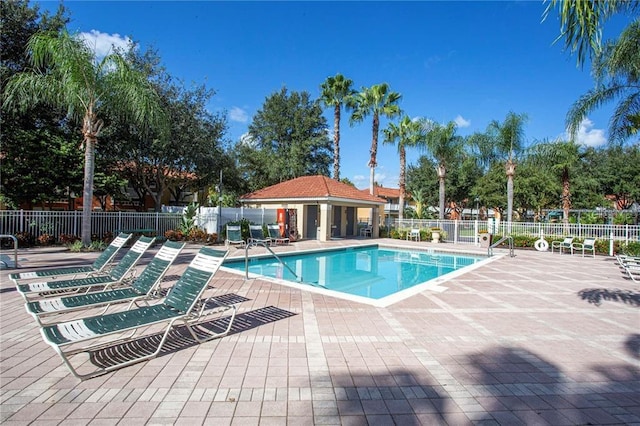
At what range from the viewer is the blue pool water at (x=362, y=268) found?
11.2 meters

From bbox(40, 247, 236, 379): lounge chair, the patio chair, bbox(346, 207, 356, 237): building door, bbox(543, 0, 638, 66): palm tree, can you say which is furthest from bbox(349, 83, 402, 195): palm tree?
bbox(40, 247, 236, 379): lounge chair

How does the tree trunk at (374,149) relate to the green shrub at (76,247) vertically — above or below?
above

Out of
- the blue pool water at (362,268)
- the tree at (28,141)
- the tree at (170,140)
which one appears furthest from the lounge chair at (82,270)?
the tree at (170,140)

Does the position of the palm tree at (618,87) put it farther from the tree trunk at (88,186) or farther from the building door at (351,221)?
the building door at (351,221)

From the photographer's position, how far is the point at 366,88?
2923 centimetres

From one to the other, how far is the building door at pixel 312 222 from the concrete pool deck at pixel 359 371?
16686mm

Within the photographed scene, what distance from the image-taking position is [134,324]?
390 centimetres

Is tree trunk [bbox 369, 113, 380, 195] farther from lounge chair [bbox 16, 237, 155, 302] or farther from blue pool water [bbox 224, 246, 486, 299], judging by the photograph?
lounge chair [bbox 16, 237, 155, 302]

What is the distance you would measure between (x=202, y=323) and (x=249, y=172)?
108ft

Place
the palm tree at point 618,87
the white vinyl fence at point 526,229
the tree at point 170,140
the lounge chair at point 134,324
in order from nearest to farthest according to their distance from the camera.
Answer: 1. the lounge chair at point 134,324
2. the palm tree at point 618,87
3. the white vinyl fence at point 526,229
4. the tree at point 170,140

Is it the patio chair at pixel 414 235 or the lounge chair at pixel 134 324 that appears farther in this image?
the patio chair at pixel 414 235

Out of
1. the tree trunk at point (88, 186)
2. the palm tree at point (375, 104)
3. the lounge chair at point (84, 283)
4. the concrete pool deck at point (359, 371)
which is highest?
the palm tree at point (375, 104)

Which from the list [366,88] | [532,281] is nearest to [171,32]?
[532,281]

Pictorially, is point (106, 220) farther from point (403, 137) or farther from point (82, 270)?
point (403, 137)
